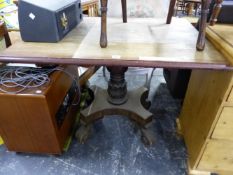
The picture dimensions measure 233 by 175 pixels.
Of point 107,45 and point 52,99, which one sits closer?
point 107,45

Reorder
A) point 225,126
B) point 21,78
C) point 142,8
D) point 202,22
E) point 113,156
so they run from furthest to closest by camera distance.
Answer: point 142,8
point 113,156
point 21,78
point 225,126
point 202,22

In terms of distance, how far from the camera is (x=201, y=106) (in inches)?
35.8

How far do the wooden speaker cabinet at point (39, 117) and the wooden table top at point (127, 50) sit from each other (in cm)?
21

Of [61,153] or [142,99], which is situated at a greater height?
[142,99]

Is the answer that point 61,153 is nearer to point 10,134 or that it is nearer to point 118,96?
point 10,134

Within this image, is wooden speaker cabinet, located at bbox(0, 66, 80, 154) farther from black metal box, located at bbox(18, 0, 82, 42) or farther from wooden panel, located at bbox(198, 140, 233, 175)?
wooden panel, located at bbox(198, 140, 233, 175)

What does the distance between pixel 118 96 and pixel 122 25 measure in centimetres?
42

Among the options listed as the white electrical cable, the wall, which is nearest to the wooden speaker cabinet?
the white electrical cable

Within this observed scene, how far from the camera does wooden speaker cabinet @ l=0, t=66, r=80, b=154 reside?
84 centimetres

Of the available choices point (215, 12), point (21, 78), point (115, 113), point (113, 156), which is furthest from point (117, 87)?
point (215, 12)

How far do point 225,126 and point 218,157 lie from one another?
220 mm

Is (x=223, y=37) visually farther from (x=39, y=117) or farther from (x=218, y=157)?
(x=39, y=117)

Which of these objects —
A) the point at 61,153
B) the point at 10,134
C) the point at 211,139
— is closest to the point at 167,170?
the point at 211,139

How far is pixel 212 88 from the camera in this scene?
0.79m
